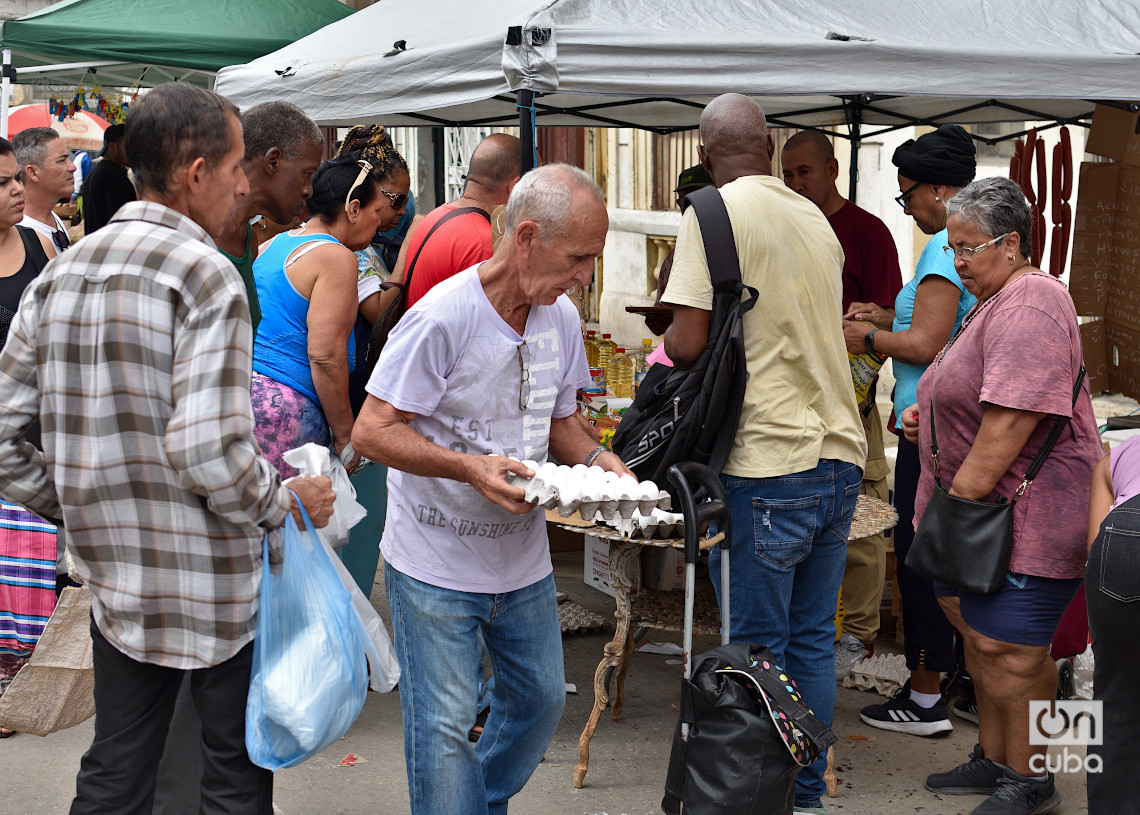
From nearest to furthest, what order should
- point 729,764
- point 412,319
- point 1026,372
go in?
point 412,319, point 729,764, point 1026,372

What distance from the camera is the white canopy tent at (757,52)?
3906 mm

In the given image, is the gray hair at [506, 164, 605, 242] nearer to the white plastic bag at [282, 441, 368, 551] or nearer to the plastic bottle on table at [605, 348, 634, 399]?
the white plastic bag at [282, 441, 368, 551]

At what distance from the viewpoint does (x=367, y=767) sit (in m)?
3.88

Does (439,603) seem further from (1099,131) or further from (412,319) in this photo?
(1099,131)

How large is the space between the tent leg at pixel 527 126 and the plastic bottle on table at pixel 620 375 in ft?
7.26

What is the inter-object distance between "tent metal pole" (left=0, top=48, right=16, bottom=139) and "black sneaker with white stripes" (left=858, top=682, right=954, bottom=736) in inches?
257

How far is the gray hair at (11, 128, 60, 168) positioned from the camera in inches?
206

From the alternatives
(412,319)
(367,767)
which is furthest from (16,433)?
(367,767)

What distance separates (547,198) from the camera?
8.04 feet

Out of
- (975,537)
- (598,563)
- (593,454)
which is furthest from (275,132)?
(975,537)

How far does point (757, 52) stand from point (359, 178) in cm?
149

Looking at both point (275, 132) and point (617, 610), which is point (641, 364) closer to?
point (617, 610)

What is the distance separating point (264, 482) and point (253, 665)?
386 mm

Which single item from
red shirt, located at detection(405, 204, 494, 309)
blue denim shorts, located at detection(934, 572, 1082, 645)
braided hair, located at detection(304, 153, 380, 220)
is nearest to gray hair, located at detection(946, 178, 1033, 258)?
blue denim shorts, located at detection(934, 572, 1082, 645)
